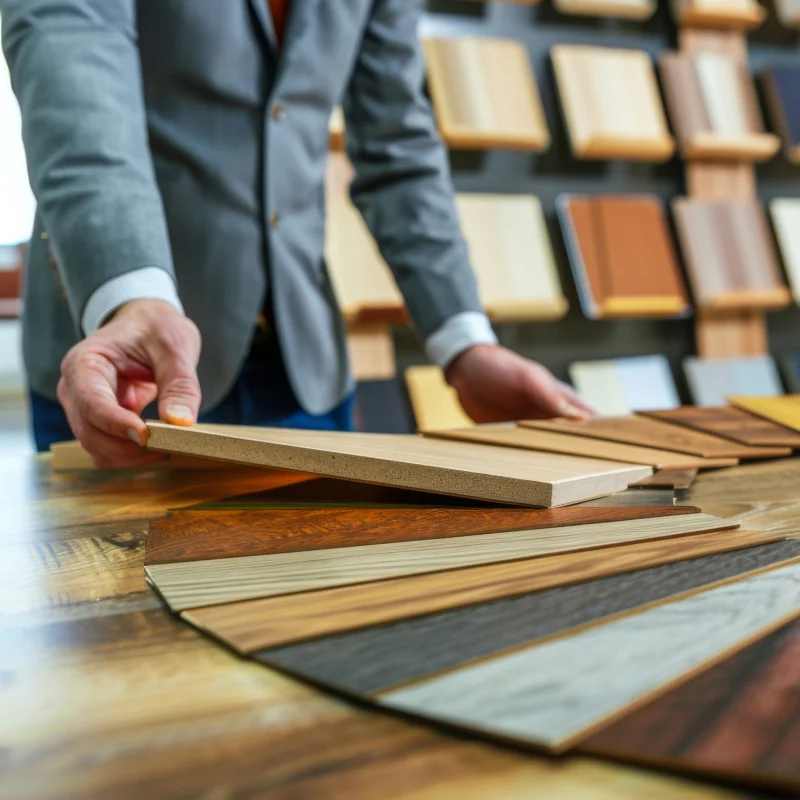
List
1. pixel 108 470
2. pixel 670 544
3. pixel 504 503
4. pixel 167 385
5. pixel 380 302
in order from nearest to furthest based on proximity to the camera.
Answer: pixel 670 544
pixel 504 503
pixel 167 385
pixel 108 470
pixel 380 302

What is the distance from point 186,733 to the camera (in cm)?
25

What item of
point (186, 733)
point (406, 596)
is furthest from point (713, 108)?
point (186, 733)

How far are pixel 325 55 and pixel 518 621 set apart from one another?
3.43ft

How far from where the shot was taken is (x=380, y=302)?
193 centimetres

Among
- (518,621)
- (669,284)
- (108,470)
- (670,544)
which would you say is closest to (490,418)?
(108,470)

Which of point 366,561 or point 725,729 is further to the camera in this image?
point 366,561

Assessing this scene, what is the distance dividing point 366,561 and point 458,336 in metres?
0.83

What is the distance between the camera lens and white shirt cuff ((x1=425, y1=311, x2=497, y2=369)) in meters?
1.19

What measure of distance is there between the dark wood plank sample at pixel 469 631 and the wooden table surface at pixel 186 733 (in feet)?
0.03

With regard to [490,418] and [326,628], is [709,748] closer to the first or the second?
[326,628]

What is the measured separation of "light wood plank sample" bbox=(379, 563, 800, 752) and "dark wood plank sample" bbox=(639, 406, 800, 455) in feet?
1.67

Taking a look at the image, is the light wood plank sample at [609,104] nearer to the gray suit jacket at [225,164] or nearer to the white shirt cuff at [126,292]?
the gray suit jacket at [225,164]

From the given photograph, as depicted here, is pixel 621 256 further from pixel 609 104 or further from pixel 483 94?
pixel 483 94

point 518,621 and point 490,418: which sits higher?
point 518,621
